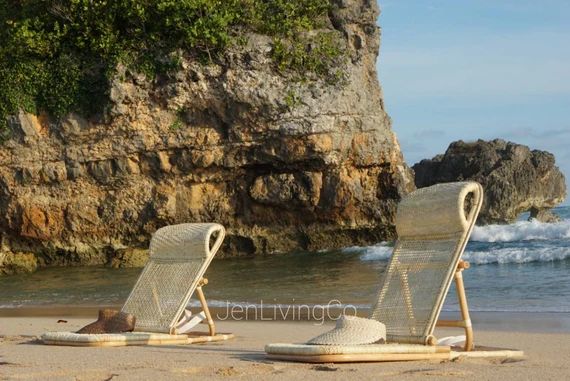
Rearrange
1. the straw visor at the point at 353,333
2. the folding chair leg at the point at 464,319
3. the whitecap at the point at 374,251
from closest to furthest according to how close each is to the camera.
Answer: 1. the straw visor at the point at 353,333
2. the folding chair leg at the point at 464,319
3. the whitecap at the point at 374,251

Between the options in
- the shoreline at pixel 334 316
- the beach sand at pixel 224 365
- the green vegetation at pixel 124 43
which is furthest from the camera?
the green vegetation at pixel 124 43

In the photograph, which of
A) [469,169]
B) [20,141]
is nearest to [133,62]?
[20,141]

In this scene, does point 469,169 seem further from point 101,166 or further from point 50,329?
point 50,329

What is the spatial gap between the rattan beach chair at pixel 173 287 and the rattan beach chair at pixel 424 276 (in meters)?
1.71

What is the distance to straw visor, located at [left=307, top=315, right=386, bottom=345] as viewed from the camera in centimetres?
561

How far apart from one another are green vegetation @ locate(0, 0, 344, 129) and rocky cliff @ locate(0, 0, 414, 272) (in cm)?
29

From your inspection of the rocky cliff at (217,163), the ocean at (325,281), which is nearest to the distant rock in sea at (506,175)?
the ocean at (325,281)

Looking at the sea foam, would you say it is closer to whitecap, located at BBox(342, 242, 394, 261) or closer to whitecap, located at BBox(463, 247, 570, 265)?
whitecap, located at BBox(463, 247, 570, 265)

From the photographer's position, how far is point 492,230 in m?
24.5

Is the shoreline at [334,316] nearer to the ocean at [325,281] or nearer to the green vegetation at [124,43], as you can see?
the ocean at [325,281]

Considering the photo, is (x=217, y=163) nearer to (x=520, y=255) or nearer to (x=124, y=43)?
(x=124, y=43)

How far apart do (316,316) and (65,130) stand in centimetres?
988

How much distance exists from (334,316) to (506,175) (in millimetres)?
21722

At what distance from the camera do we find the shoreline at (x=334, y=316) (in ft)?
29.1
